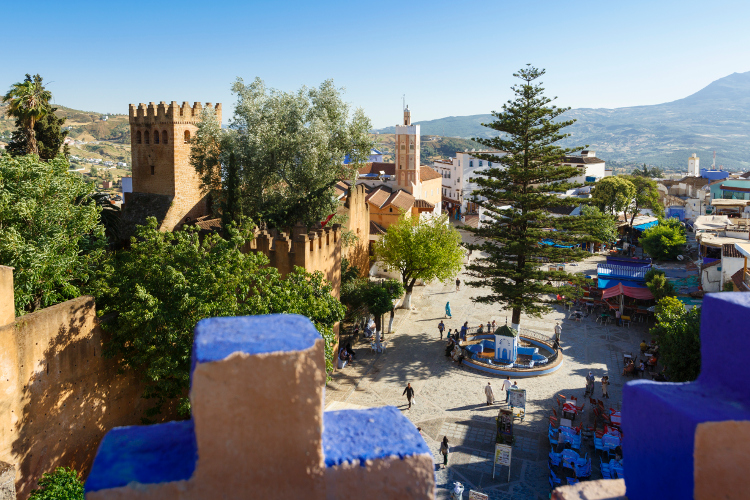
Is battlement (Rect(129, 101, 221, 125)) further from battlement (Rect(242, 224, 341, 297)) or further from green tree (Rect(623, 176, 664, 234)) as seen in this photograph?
green tree (Rect(623, 176, 664, 234))

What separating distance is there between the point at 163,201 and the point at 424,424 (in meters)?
19.2

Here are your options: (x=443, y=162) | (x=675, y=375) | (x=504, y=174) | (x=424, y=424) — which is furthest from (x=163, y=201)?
(x=443, y=162)

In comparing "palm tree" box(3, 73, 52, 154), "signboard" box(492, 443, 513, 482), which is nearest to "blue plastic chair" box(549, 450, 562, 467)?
"signboard" box(492, 443, 513, 482)

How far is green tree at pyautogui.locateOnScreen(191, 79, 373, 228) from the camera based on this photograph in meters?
20.2

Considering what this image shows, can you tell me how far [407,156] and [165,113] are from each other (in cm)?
2841

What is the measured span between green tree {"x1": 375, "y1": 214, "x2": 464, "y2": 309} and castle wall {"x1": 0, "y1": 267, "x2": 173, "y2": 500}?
15.7 metres

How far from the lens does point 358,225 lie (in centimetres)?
2555

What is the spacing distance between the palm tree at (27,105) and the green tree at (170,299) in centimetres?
1068

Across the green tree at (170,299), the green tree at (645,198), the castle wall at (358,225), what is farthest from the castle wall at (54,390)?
the green tree at (645,198)

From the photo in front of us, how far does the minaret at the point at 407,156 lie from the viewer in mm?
51906

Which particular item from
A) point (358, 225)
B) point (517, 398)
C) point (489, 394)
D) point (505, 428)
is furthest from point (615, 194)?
point (505, 428)

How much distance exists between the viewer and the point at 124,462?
2.26 meters

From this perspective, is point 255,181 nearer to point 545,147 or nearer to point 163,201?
point 163,201

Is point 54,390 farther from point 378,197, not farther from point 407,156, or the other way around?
point 407,156
